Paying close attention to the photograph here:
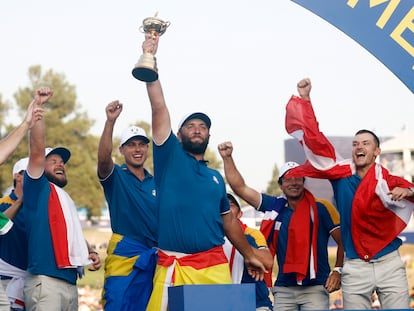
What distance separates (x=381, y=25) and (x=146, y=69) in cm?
210

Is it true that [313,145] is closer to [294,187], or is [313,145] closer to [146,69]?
[294,187]

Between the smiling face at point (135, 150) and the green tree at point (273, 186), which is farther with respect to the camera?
the green tree at point (273, 186)

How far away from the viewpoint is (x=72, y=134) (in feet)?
74.6

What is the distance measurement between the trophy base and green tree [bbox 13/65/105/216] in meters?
15.8

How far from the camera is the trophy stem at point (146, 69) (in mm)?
5703

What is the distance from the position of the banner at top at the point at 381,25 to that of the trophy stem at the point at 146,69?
1.72 m

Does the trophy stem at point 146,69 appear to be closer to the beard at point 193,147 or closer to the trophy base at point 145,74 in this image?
the trophy base at point 145,74

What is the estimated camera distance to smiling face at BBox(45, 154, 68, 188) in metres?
6.87

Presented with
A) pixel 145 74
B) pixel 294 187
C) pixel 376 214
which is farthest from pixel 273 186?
pixel 145 74

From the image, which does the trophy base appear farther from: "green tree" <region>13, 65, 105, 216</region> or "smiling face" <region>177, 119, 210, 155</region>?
"green tree" <region>13, 65, 105, 216</region>

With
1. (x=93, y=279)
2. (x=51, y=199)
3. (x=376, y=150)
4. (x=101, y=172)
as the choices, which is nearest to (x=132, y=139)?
(x=101, y=172)

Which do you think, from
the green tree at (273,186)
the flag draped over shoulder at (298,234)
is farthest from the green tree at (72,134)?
the flag draped over shoulder at (298,234)

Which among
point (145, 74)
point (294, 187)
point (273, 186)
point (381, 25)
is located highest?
point (273, 186)

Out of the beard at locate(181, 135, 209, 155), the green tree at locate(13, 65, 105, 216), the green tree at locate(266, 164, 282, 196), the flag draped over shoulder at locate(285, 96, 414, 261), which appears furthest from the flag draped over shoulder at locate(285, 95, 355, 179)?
the green tree at locate(266, 164, 282, 196)
